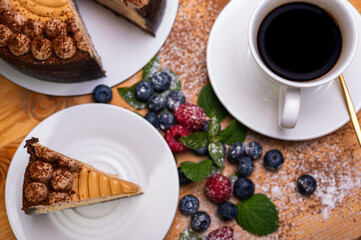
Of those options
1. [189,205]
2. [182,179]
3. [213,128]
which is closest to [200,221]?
[189,205]

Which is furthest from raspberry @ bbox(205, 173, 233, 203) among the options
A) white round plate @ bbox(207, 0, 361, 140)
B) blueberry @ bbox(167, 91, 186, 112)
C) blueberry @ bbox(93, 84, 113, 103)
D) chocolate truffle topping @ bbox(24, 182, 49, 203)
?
chocolate truffle topping @ bbox(24, 182, 49, 203)

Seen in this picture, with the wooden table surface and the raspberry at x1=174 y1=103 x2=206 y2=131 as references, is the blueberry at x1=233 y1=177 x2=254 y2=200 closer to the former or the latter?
the wooden table surface

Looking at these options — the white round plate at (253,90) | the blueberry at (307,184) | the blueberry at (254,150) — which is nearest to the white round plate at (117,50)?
the white round plate at (253,90)

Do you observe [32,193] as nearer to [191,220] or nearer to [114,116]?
[114,116]

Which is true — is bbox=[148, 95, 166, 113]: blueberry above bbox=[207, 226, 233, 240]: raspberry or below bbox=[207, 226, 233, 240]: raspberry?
above

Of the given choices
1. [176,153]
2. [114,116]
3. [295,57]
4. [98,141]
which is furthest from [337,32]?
[98,141]

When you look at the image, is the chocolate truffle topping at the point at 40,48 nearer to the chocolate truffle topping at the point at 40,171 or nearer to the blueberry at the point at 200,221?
the chocolate truffle topping at the point at 40,171

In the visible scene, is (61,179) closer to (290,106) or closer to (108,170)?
(108,170)
